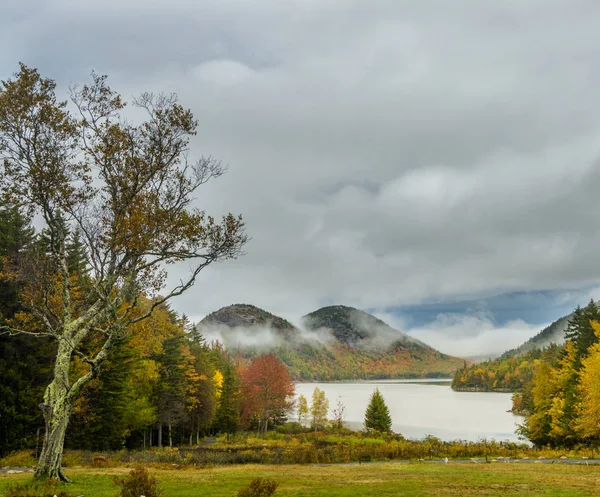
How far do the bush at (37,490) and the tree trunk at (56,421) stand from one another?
667 millimetres

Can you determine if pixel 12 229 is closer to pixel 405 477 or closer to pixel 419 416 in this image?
pixel 405 477

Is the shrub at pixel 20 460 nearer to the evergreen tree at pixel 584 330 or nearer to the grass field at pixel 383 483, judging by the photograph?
the grass field at pixel 383 483

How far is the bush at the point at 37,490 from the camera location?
41.6 feet

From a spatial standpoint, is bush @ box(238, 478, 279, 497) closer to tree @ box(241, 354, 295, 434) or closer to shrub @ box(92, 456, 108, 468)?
shrub @ box(92, 456, 108, 468)

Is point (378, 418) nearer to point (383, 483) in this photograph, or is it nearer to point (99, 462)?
point (99, 462)

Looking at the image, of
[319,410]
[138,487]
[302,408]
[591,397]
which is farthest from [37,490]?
[302,408]

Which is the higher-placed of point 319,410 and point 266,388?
point 266,388

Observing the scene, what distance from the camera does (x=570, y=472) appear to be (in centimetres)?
2178

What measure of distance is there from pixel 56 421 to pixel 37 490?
2.71 m

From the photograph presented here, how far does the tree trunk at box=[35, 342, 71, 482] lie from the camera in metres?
15.6

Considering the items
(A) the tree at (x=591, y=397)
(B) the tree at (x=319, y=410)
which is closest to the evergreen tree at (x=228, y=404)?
(B) the tree at (x=319, y=410)

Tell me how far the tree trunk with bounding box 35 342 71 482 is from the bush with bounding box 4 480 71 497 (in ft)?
2.19

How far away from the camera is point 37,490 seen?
13555 mm

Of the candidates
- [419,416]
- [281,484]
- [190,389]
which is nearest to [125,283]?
[281,484]
